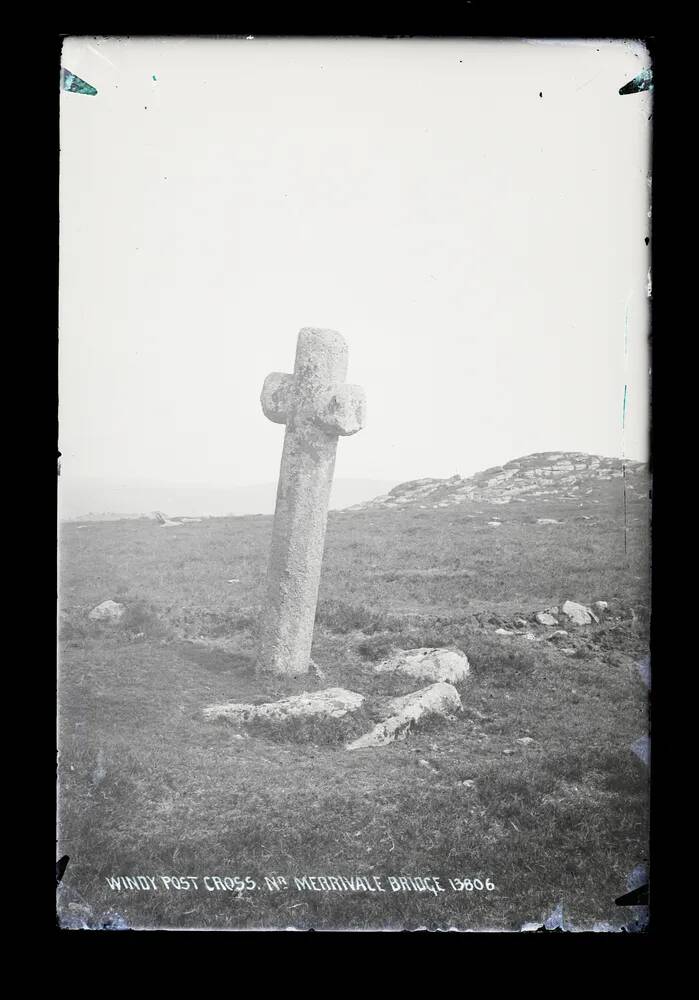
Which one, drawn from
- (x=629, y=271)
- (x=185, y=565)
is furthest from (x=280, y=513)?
(x=629, y=271)

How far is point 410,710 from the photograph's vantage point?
20.3 ft

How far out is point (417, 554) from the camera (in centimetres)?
770

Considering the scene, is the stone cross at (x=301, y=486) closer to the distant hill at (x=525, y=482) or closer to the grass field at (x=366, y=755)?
the grass field at (x=366, y=755)

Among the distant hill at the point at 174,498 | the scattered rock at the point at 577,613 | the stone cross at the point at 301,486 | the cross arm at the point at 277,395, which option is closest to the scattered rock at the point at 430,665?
the stone cross at the point at 301,486

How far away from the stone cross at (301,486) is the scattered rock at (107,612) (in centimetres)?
131

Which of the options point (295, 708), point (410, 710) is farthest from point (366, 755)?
point (295, 708)

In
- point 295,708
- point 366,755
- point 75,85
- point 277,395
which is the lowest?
point 366,755

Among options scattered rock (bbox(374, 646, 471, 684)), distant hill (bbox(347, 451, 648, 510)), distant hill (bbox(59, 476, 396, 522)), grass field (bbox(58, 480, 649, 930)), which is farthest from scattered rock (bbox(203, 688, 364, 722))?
distant hill (bbox(347, 451, 648, 510))

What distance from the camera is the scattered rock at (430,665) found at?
21.3 ft

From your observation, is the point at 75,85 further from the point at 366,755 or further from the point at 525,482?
the point at 366,755

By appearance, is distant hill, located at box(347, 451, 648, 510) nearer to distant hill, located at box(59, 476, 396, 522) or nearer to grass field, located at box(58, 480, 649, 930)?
grass field, located at box(58, 480, 649, 930)

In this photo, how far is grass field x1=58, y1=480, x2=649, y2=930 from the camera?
5797 mm

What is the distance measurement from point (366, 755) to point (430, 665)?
3.18 feet

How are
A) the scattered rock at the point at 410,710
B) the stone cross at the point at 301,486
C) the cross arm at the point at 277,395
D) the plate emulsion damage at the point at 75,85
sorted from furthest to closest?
the cross arm at the point at 277,395, the stone cross at the point at 301,486, the plate emulsion damage at the point at 75,85, the scattered rock at the point at 410,710
